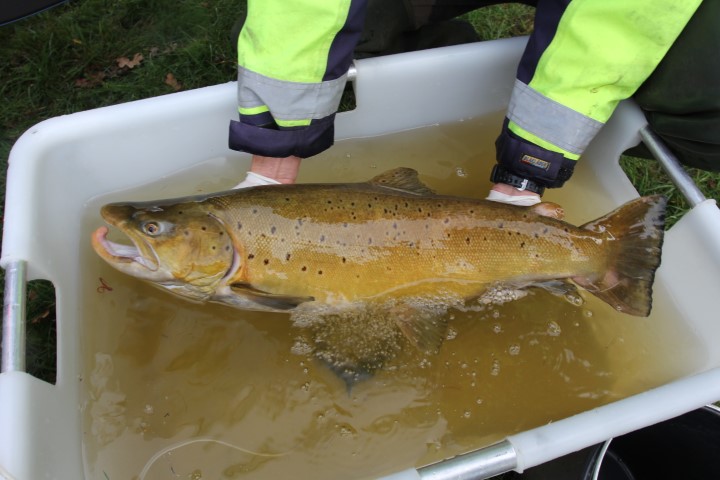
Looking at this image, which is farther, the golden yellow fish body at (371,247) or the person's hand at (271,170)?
the person's hand at (271,170)

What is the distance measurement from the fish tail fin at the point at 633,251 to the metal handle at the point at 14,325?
74.2 inches

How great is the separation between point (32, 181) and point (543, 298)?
208 centimetres

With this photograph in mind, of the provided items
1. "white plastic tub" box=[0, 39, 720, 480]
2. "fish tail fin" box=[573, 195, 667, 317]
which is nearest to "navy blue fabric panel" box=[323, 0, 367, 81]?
"white plastic tub" box=[0, 39, 720, 480]

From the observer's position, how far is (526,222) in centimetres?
200

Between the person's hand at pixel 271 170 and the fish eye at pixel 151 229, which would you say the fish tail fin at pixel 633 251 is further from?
the fish eye at pixel 151 229

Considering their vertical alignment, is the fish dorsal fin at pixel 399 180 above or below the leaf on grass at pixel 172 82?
above

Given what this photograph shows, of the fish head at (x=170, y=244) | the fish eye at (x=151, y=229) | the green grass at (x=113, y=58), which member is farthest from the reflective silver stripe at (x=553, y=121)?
the fish eye at (x=151, y=229)

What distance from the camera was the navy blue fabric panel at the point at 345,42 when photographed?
194 centimetres

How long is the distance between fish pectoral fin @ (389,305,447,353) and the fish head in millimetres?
667

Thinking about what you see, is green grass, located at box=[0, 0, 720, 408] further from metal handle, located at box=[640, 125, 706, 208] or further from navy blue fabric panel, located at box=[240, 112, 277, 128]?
navy blue fabric panel, located at box=[240, 112, 277, 128]

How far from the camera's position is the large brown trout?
6.10 feet

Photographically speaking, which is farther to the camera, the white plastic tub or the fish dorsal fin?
the fish dorsal fin

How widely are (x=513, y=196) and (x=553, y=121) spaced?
338 mm

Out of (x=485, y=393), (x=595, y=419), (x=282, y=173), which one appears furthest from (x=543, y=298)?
(x=282, y=173)
